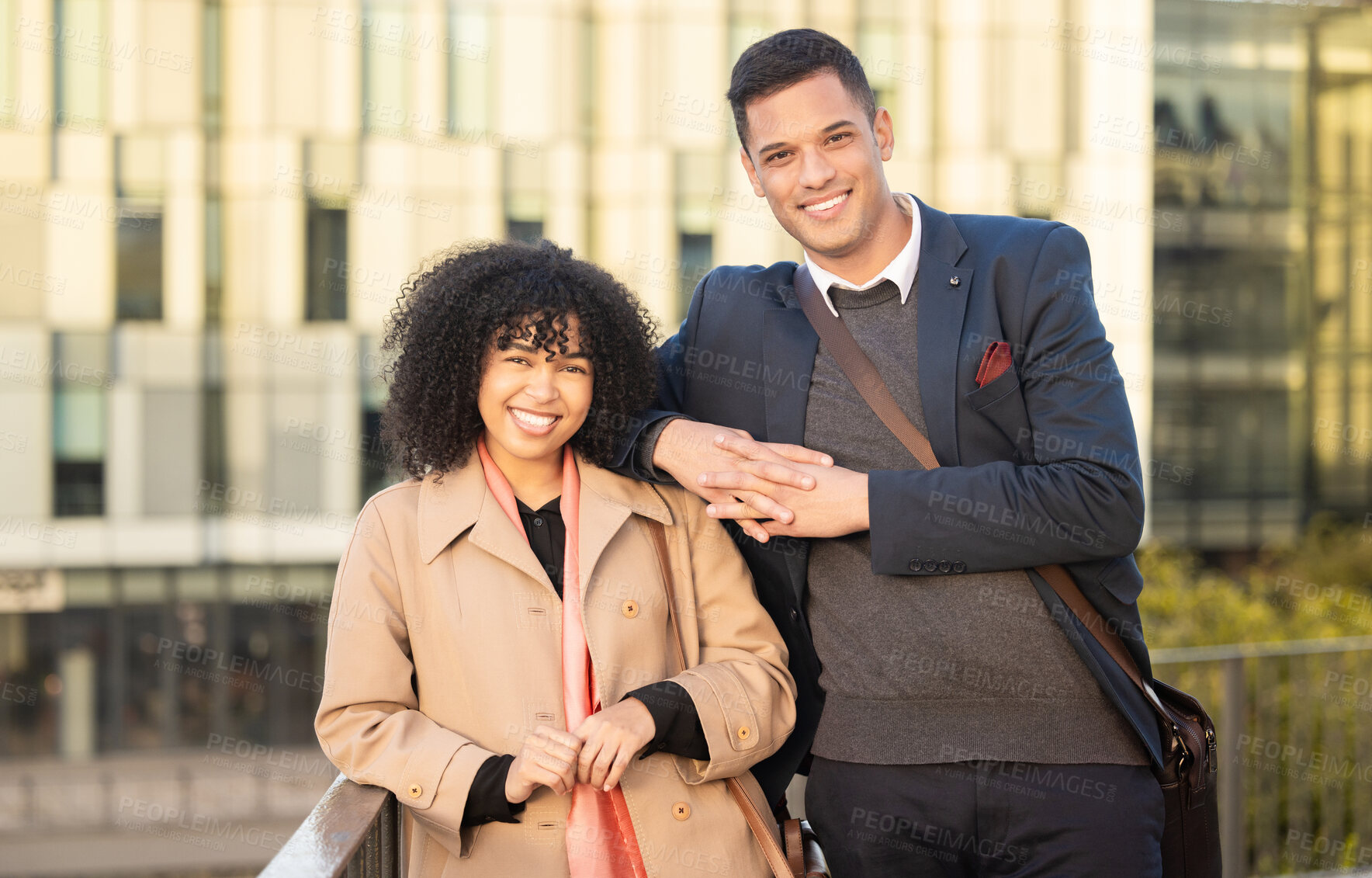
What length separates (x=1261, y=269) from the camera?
2144 centimetres

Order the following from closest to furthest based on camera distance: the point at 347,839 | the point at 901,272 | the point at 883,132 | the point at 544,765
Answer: the point at 347,839 → the point at 544,765 → the point at 901,272 → the point at 883,132

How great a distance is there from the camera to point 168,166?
56.5 ft

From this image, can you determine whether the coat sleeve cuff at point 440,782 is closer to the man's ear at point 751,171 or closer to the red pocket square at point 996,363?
the red pocket square at point 996,363

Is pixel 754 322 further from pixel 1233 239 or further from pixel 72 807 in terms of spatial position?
pixel 1233 239

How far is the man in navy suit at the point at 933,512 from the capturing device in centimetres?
238

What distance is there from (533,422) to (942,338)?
0.88 metres

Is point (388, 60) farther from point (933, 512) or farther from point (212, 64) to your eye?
point (933, 512)

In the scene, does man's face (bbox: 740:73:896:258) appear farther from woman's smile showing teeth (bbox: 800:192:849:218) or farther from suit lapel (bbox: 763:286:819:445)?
suit lapel (bbox: 763:286:819:445)

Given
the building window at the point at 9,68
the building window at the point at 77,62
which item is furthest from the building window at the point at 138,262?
the building window at the point at 9,68

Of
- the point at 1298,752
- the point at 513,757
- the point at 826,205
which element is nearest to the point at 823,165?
the point at 826,205

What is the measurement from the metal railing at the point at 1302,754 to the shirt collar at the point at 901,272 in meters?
3.90

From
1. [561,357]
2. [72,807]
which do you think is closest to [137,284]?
[72,807]

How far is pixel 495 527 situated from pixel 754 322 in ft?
2.57

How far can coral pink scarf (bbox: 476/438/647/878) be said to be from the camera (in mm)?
2439
